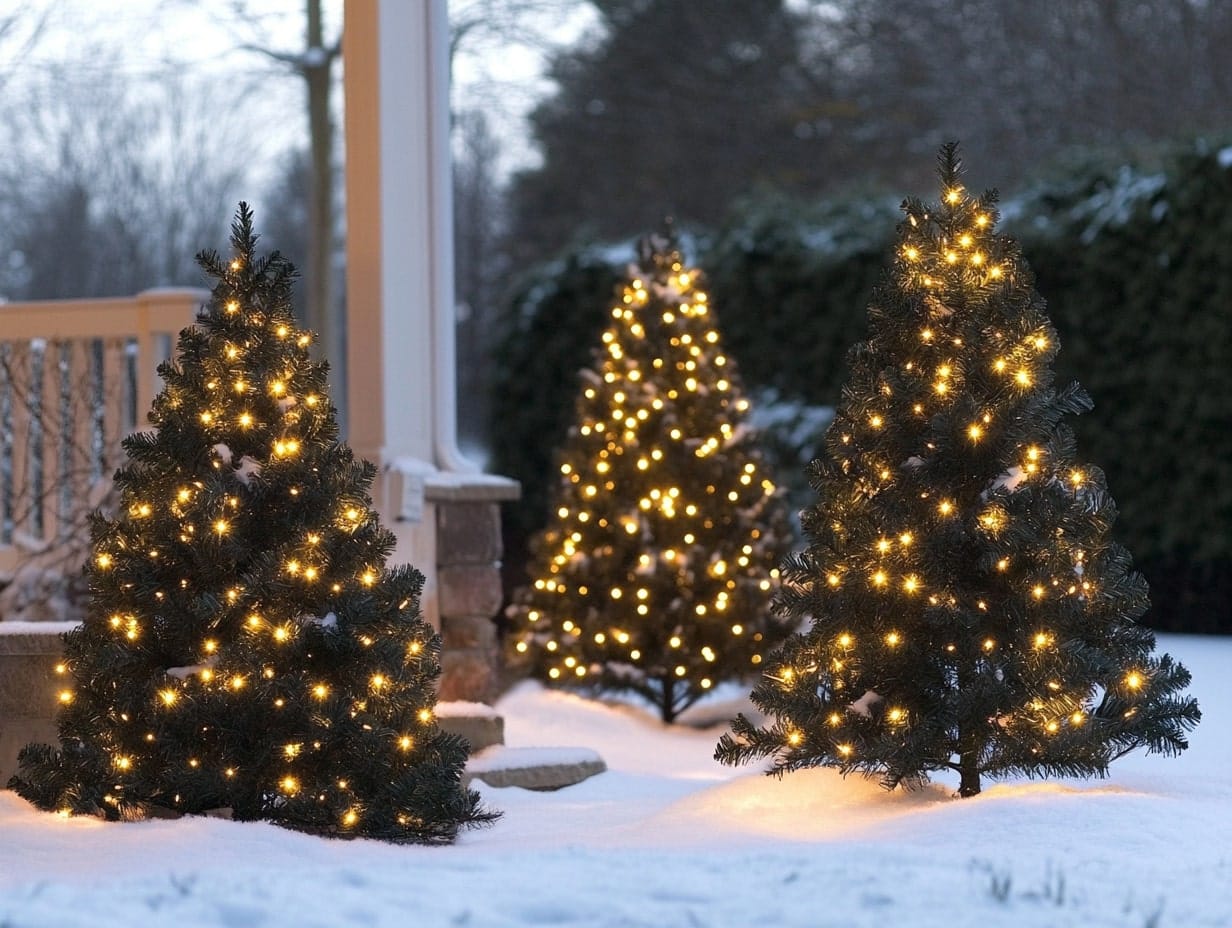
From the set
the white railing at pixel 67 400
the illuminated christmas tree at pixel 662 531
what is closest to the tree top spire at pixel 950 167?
the illuminated christmas tree at pixel 662 531

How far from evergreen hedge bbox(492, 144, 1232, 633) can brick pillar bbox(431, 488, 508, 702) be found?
3.43 meters

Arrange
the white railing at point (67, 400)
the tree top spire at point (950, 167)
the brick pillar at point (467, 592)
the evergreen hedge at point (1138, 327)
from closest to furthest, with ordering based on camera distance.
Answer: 1. the tree top spire at point (950, 167)
2. the brick pillar at point (467, 592)
3. the white railing at point (67, 400)
4. the evergreen hedge at point (1138, 327)

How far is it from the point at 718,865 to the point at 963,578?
4.66 ft

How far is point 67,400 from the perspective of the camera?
22.2ft

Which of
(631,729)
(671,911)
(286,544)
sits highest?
(286,544)

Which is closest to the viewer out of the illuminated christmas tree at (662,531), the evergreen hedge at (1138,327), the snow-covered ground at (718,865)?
the snow-covered ground at (718,865)

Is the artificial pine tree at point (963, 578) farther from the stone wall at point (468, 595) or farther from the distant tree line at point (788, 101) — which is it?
the distant tree line at point (788, 101)

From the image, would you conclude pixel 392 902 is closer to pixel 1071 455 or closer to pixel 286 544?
pixel 286 544

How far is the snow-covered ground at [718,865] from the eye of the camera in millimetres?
3125

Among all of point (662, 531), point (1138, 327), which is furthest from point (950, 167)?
point (1138, 327)

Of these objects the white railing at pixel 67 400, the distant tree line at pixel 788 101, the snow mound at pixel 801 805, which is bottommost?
the snow mound at pixel 801 805

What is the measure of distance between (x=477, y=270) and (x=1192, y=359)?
22.2 meters

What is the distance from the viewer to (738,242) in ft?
34.6

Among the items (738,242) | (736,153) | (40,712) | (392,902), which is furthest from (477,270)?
(392,902)
